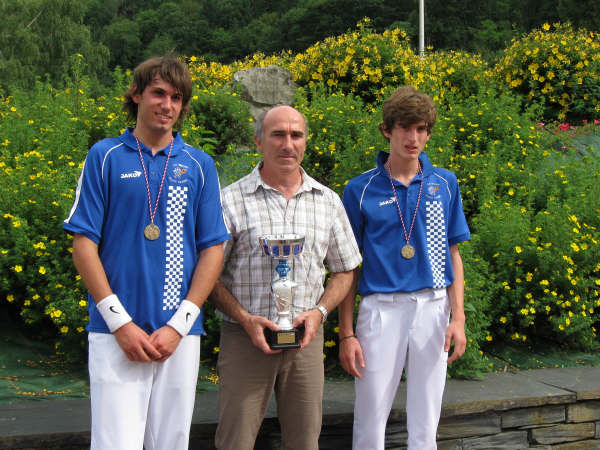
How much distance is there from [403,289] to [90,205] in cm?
137

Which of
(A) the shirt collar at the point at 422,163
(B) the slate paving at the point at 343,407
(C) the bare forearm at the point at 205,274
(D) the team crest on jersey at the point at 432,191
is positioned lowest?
(B) the slate paving at the point at 343,407

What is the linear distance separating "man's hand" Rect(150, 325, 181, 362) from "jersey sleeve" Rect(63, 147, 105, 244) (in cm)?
39

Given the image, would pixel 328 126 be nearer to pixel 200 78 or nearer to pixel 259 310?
pixel 200 78

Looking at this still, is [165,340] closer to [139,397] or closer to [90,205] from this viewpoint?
[139,397]

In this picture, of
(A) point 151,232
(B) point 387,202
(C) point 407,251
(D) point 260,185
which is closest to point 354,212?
(B) point 387,202

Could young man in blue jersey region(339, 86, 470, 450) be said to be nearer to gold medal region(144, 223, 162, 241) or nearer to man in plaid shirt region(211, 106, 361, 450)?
man in plaid shirt region(211, 106, 361, 450)


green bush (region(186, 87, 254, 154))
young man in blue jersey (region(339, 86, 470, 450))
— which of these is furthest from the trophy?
green bush (region(186, 87, 254, 154))

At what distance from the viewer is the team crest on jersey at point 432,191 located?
9.23 feet

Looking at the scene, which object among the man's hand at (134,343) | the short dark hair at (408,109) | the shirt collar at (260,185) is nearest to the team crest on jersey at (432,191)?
the short dark hair at (408,109)

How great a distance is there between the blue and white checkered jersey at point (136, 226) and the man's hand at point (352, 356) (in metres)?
0.74

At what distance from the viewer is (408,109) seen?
2.70 meters

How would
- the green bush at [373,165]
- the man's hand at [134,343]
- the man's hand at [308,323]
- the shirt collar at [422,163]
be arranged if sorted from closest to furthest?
1. the man's hand at [134,343]
2. the man's hand at [308,323]
3. the shirt collar at [422,163]
4. the green bush at [373,165]

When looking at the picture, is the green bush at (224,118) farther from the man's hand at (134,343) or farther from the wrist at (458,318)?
the man's hand at (134,343)

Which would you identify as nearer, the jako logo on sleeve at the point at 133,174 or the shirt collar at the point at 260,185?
the jako logo on sleeve at the point at 133,174
